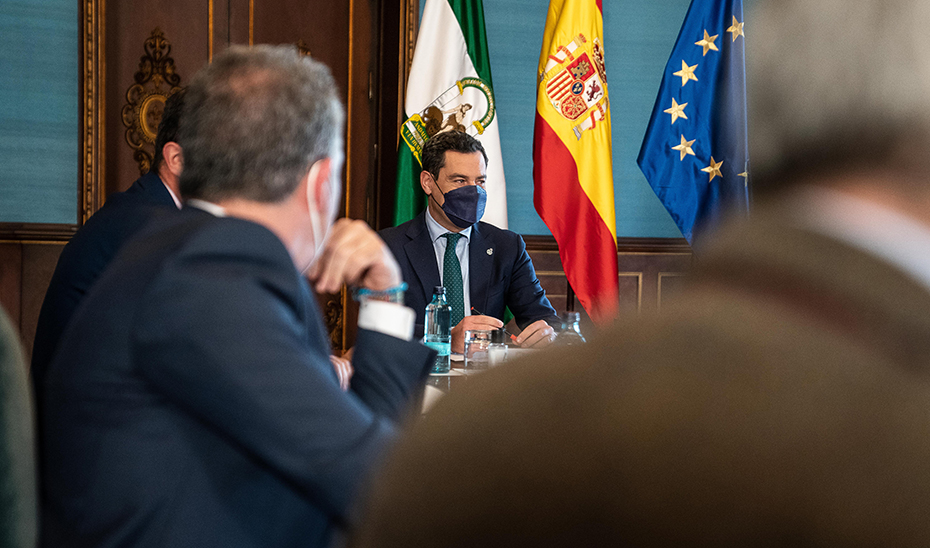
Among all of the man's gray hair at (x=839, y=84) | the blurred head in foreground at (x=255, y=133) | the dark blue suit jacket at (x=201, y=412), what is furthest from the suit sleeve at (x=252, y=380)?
the man's gray hair at (x=839, y=84)

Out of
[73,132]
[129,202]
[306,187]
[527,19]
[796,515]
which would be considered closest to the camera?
[796,515]

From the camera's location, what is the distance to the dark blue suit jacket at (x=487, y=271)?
2.95 meters

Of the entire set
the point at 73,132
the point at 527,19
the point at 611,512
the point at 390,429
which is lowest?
the point at 390,429

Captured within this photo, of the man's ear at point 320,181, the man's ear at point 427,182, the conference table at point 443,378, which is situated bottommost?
the conference table at point 443,378

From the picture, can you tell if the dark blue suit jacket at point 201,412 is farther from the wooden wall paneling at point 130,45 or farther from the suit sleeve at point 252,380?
the wooden wall paneling at point 130,45

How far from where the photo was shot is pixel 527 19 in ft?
13.4

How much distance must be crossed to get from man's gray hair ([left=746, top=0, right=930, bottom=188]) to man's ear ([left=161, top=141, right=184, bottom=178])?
2.00m

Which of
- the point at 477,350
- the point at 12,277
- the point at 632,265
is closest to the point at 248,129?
the point at 477,350

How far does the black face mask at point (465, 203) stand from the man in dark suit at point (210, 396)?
193cm

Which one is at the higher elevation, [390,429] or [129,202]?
[129,202]

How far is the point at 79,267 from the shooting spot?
5.94 feet

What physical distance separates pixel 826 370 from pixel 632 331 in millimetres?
59

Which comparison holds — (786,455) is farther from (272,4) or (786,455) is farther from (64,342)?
(272,4)

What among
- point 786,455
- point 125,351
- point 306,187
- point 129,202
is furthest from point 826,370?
point 129,202
